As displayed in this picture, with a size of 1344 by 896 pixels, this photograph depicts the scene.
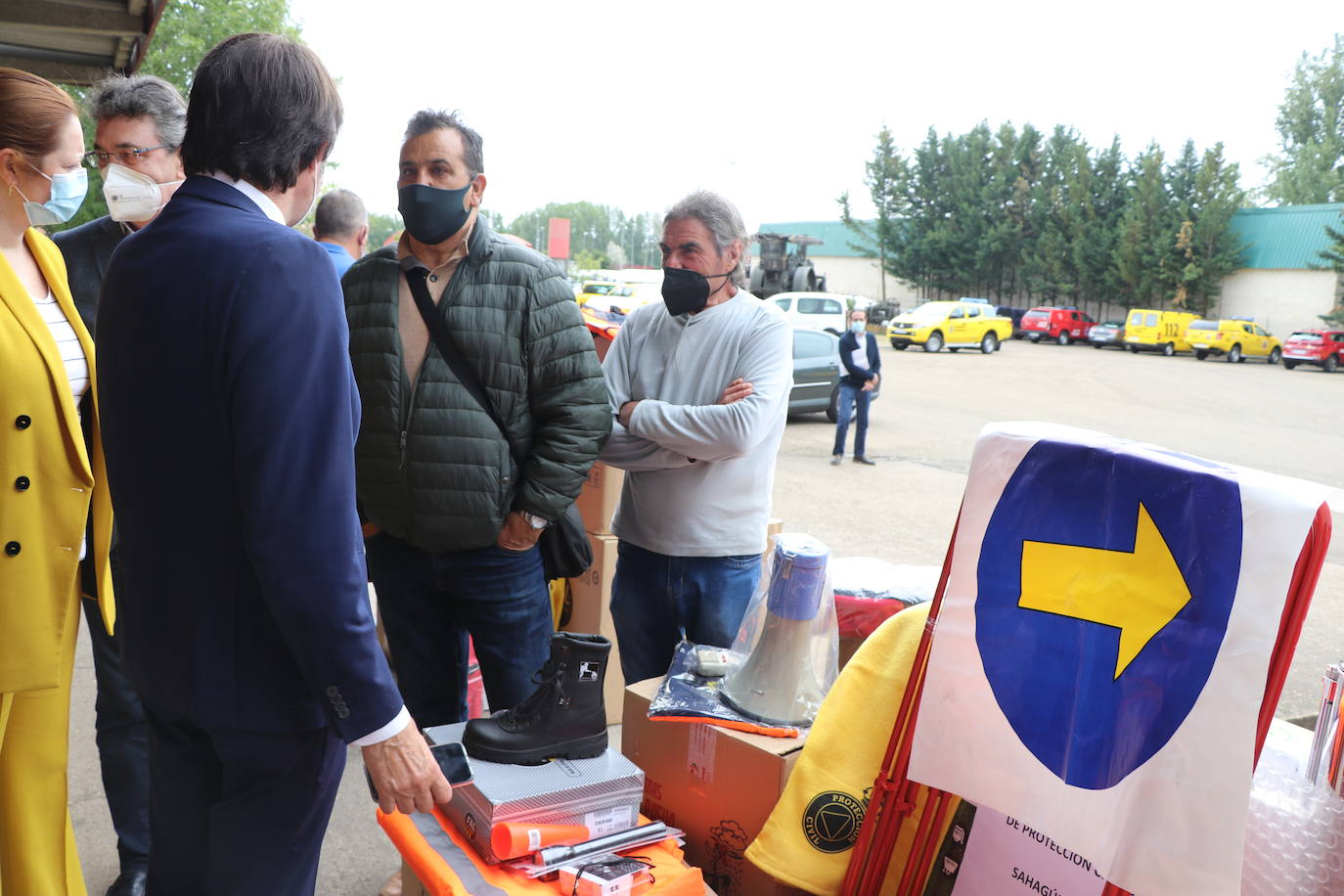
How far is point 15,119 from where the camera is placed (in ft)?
6.94

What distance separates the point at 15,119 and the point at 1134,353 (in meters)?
36.1

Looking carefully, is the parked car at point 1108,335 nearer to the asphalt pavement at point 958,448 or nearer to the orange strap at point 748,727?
the asphalt pavement at point 958,448

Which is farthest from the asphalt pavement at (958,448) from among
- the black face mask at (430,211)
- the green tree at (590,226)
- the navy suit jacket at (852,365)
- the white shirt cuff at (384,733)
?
the green tree at (590,226)

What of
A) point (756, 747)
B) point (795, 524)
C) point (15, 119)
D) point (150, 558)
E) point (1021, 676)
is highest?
point (15, 119)

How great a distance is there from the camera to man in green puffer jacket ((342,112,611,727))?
94.6 inches

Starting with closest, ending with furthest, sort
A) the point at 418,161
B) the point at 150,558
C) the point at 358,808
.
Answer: the point at 150,558 → the point at 418,161 → the point at 358,808

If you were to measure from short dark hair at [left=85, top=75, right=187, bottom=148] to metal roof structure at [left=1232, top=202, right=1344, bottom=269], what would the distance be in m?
44.4

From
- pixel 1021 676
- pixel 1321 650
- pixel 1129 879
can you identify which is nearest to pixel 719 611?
pixel 1021 676

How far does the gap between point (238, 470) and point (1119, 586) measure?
1.36 m

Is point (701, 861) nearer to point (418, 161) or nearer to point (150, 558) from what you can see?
point (150, 558)

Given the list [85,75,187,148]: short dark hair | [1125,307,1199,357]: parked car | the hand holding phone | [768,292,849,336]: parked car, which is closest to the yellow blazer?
[85,75,187,148]: short dark hair

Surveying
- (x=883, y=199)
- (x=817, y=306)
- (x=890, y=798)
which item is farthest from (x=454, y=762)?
(x=883, y=199)

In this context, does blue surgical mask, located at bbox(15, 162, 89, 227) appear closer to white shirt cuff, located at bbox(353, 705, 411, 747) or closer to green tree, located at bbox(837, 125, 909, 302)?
white shirt cuff, located at bbox(353, 705, 411, 747)

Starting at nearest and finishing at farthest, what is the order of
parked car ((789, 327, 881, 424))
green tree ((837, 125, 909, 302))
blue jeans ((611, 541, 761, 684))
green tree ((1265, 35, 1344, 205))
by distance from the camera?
blue jeans ((611, 541, 761, 684)), parked car ((789, 327, 881, 424)), green tree ((1265, 35, 1344, 205)), green tree ((837, 125, 909, 302))
